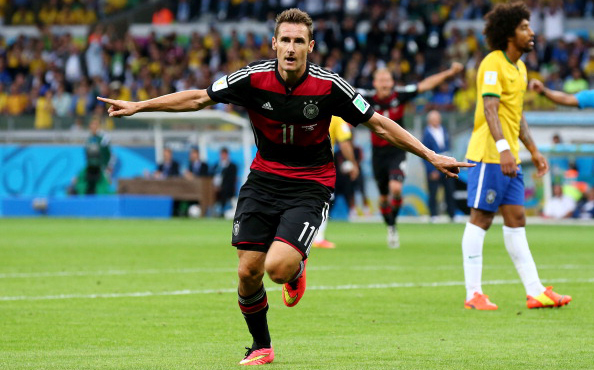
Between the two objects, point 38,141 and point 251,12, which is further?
point 251,12

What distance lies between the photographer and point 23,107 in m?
36.0

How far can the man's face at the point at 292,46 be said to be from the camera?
6.15 metres

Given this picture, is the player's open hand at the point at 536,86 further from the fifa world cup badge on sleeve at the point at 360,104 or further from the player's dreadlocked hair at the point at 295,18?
the player's dreadlocked hair at the point at 295,18

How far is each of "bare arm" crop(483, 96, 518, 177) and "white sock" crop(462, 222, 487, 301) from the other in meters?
0.76

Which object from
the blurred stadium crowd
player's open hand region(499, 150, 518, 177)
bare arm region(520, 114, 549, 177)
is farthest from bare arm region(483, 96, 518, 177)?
the blurred stadium crowd

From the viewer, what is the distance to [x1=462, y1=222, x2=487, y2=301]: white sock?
28.9 feet

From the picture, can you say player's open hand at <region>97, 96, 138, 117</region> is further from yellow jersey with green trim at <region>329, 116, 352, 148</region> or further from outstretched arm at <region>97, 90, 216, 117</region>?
yellow jersey with green trim at <region>329, 116, 352, 148</region>

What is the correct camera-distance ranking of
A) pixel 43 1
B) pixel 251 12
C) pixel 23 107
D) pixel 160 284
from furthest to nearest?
pixel 43 1
pixel 251 12
pixel 23 107
pixel 160 284

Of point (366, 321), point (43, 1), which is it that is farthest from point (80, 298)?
point (43, 1)

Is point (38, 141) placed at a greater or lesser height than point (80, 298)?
lesser

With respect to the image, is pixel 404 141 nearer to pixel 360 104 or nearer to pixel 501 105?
pixel 360 104

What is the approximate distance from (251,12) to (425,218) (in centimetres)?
1526

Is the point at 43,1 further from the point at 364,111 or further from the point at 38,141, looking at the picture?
the point at 364,111

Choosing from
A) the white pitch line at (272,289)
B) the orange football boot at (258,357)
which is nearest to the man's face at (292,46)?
the orange football boot at (258,357)
